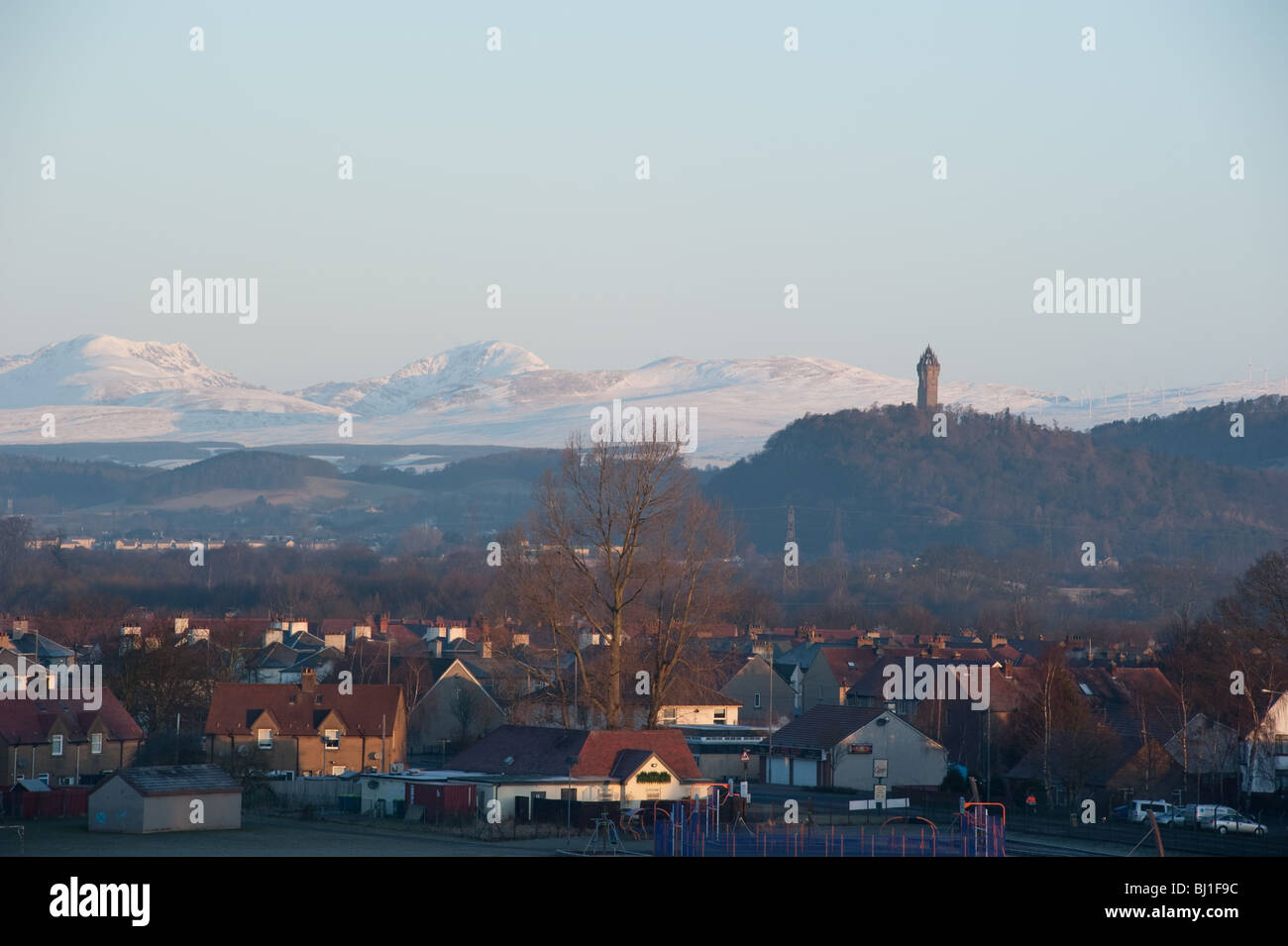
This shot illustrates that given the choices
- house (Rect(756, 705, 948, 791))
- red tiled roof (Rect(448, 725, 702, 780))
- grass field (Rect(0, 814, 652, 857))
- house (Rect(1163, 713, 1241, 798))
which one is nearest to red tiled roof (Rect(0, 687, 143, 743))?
grass field (Rect(0, 814, 652, 857))

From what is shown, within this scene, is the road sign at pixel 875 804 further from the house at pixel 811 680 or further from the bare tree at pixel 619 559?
the house at pixel 811 680

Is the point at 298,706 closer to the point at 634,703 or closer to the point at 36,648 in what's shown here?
the point at 634,703

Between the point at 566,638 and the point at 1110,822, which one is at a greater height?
the point at 566,638

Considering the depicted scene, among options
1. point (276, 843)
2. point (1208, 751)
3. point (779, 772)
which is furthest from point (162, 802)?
point (1208, 751)

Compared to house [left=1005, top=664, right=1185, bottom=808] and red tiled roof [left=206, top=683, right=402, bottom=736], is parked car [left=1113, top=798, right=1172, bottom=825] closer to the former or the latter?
house [left=1005, top=664, right=1185, bottom=808]
